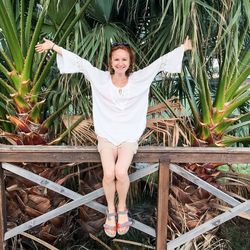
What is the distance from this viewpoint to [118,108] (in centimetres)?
→ 258

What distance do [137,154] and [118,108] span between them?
332 millimetres

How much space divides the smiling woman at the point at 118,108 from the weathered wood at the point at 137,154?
11 cm

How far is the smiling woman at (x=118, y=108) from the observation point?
2.50 m

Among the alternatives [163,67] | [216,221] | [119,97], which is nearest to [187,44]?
[163,67]

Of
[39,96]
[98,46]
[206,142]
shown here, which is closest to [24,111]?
[39,96]

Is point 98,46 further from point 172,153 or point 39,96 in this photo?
point 172,153

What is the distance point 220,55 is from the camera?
9.50ft

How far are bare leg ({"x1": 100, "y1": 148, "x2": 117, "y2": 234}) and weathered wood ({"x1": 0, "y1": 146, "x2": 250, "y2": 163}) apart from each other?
12 cm

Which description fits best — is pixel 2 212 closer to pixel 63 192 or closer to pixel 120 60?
pixel 63 192

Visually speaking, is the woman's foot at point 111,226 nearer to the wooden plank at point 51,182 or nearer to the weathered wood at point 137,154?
the wooden plank at point 51,182

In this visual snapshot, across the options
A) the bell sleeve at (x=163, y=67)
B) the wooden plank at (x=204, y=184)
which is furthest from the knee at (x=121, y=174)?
the bell sleeve at (x=163, y=67)

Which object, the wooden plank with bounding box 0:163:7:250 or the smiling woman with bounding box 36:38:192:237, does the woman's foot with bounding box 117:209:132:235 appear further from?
the wooden plank with bounding box 0:163:7:250

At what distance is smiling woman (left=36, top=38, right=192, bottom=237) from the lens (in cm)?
250

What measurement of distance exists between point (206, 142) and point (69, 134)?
106 cm
